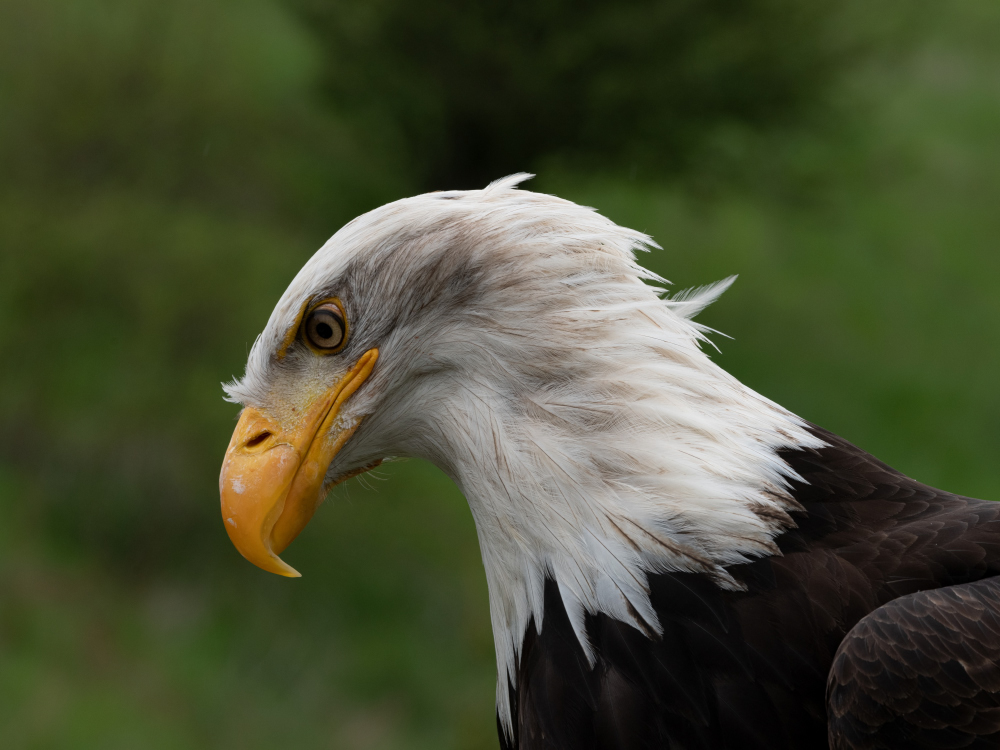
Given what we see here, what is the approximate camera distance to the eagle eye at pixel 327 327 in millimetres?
2521

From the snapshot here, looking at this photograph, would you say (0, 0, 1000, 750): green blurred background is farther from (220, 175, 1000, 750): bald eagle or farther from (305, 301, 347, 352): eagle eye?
(305, 301, 347, 352): eagle eye

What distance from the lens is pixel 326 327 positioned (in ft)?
8.33

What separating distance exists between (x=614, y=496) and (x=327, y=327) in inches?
33.9

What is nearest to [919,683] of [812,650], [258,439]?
[812,650]

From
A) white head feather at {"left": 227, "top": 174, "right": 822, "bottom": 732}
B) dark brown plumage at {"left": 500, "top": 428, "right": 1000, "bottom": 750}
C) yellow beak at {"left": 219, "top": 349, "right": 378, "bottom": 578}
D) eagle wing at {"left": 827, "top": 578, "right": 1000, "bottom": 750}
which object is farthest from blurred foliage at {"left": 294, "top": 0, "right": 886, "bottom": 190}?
eagle wing at {"left": 827, "top": 578, "right": 1000, "bottom": 750}

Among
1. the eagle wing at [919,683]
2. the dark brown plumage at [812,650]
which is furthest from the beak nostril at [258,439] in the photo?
the eagle wing at [919,683]

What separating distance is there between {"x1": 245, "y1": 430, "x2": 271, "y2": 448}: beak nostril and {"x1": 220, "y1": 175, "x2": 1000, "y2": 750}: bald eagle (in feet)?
0.04

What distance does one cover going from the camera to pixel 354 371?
2.56m

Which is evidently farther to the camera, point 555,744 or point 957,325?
point 957,325

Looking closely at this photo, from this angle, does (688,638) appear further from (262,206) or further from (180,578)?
(262,206)

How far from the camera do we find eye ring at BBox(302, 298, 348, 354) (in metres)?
2.52

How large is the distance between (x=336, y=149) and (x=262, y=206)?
134cm

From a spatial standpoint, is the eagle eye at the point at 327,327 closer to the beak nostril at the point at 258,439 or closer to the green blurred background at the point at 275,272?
the beak nostril at the point at 258,439

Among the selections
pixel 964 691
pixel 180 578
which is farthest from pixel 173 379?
pixel 964 691
